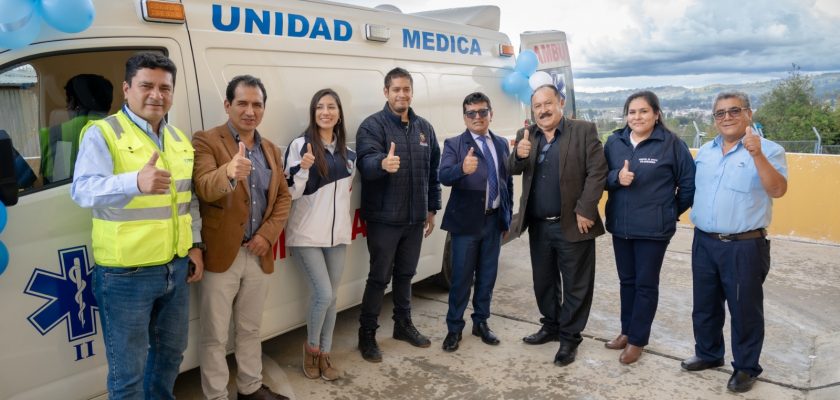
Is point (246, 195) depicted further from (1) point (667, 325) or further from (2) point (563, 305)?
(1) point (667, 325)

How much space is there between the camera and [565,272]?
154 inches

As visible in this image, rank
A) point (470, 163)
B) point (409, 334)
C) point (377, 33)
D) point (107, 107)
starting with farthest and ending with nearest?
1. point (409, 334)
2. point (377, 33)
3. point (470, 163)
4. point (107, 107)

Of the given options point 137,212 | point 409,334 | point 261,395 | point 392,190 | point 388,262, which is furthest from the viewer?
point 409,334

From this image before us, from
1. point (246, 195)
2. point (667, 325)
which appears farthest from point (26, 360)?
point (667, 325)

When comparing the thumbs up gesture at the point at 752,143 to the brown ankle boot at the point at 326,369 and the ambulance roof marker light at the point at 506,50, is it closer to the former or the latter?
the brown ankle boot at the point at 326,369

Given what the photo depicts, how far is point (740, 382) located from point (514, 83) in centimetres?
314

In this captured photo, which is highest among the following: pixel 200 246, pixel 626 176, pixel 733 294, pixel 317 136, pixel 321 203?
pixel 317 136

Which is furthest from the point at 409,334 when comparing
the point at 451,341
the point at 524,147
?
the point at 524,147

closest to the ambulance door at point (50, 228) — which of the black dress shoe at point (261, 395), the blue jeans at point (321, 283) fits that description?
the black dress shoe at point (261, 395)

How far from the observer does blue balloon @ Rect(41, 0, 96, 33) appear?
227 centimetres

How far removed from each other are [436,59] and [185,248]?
2.78 meters

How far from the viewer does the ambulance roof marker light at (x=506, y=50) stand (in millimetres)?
5605

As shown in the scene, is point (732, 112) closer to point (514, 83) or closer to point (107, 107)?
point (514, 83)

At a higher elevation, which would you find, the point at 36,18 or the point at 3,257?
the point at 36,18
